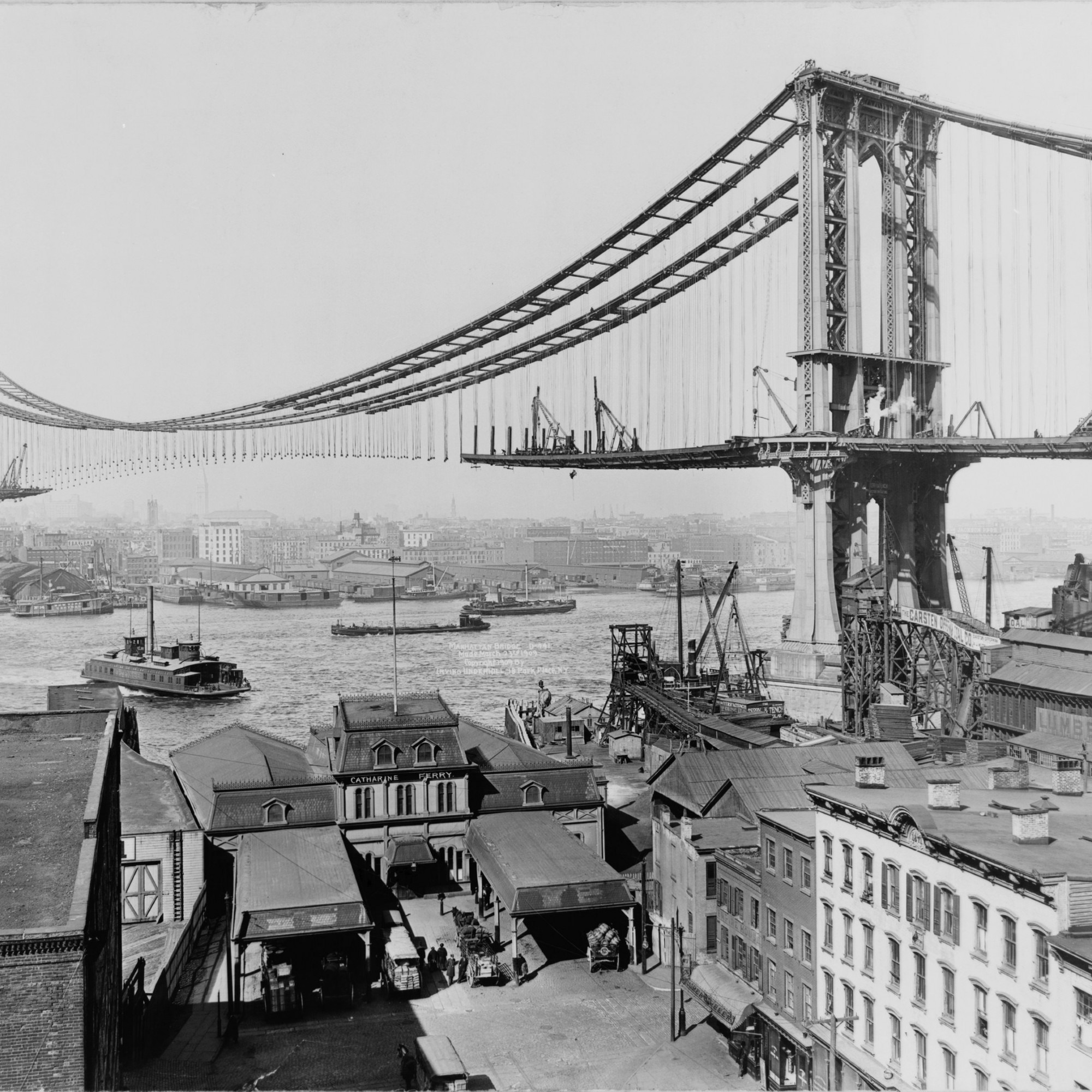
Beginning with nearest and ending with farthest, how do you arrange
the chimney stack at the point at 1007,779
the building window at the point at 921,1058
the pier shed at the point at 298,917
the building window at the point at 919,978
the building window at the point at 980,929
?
the building window at the point at 980,929 → the building window at the point at 921,1058 → the building window at the point at 919,978 → the chimney stack at the point at 1007,779 → the pier shed at the point at 298,917

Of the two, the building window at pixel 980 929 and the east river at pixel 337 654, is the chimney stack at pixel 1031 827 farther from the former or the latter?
the east river at pixel 337 654

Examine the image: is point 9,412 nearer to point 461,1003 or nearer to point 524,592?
point 461,1003

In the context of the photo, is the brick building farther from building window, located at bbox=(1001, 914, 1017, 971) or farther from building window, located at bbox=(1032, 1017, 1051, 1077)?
building window, located at bbox=(1001, 914, 1017, 971)

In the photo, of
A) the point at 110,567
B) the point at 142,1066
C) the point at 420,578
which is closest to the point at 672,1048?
the point at 142,1066

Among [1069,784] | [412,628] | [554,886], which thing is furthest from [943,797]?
[412,628]

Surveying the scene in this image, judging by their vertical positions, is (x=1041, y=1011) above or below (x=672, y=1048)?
above

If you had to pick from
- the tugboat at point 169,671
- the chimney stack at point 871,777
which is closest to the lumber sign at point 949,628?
the chimney stack at point 871,777
